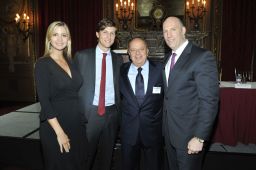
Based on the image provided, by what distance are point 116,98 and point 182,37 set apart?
906 mm

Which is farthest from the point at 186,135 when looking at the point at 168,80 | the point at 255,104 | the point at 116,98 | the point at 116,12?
the point at 116,12

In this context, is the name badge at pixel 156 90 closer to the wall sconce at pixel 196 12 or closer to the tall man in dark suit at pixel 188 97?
the tall man in dark suit at pixel 188 97

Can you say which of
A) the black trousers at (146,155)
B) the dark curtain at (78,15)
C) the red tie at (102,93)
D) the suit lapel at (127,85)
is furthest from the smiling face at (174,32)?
the dark curtain at (78,15)

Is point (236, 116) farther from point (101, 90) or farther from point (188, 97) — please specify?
point (101, 90)

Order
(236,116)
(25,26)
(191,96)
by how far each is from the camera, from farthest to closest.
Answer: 1. (25,26)
2. (236,116)
3. (191,96)

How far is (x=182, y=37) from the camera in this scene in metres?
2.29

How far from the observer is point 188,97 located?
217 cm

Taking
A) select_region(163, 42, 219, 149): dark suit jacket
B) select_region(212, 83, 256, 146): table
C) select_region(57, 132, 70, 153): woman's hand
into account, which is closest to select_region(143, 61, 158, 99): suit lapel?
select_region(163, 42, 219, 149): dark suit jacket

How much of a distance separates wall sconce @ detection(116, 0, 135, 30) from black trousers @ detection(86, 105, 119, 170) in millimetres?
4408

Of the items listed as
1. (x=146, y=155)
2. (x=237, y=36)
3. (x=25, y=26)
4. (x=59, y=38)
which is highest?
(x=25, y=26)

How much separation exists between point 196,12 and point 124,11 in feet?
5.51

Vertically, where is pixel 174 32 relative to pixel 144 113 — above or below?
above

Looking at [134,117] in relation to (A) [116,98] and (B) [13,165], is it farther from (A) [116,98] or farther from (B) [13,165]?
(B) [13,165]

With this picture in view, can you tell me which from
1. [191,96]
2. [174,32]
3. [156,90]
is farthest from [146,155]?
[174,32]
